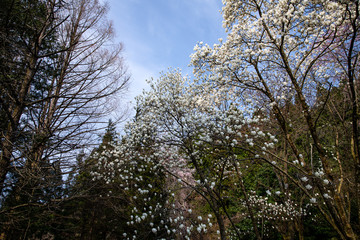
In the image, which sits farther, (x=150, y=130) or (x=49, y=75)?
(x=150, y=130)

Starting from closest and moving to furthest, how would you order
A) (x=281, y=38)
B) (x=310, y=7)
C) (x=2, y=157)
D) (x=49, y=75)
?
(x=310, y=7) < (x=281, y=38) < (x=2, y=157) < (x=49, y=75)

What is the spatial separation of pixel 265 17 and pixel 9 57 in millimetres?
5462

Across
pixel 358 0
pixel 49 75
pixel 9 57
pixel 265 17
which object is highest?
pixel 49 75

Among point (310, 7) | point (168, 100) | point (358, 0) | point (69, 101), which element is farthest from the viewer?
point (168, 100)

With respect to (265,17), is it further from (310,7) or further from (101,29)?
(101,29)

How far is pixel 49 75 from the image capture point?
6.01m

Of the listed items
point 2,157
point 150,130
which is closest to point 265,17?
point 150,130

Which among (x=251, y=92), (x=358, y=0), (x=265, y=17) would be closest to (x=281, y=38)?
(x=265, y=17)

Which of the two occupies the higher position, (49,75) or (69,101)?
(49,75)

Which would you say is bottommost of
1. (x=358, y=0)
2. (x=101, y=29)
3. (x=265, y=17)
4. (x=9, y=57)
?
(x=358, y=0)

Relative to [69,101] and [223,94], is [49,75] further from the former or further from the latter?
[223,94]

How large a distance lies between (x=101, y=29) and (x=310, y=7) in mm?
5073

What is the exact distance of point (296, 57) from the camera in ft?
14.5

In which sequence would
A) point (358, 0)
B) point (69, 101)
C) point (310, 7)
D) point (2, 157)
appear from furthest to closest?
point (69, 101), point (2, 157), point (310, 7), point (358, 0)
